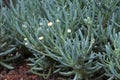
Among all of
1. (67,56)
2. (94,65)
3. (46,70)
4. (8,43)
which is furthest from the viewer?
(8,43)

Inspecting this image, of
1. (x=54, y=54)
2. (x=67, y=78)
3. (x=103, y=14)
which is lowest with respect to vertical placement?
(x=67, y=78)

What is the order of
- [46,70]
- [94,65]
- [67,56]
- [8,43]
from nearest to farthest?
[67,56] < [94,65] < [46,70] < [8,43]

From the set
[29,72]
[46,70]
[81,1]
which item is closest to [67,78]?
[46,70]

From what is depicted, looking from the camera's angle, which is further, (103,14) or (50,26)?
(103,14)

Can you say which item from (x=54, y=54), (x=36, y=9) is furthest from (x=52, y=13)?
(x=54, y=54)

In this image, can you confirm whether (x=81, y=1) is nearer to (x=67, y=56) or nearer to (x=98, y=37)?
(x=98, y=37)

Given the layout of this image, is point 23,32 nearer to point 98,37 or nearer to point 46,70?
point 46,70

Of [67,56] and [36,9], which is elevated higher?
[36,9]
